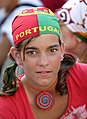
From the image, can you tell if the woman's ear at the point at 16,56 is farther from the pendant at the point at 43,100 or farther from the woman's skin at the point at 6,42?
the woman's skin at the point at 6,42

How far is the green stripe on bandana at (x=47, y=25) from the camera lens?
2023 millimetres

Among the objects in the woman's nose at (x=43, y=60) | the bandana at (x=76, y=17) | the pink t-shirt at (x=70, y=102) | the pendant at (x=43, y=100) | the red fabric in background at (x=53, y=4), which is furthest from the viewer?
the red fabric in background at (x=53, y=4)

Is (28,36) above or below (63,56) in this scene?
above

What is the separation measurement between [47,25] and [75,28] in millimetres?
820

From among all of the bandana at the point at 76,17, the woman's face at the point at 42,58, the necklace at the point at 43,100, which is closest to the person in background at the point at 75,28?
the bandana at the point at 76,17

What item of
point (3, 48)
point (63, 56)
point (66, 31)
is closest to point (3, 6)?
point (3, 48)

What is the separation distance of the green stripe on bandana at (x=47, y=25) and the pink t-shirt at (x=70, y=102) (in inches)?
12.8

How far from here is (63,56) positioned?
2260mm

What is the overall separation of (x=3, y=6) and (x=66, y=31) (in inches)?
24.3

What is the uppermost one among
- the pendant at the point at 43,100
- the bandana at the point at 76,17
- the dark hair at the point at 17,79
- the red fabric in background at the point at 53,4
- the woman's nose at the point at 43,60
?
the red fabric in background at the point at 53,4

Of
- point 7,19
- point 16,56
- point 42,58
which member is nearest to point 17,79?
point 16,56

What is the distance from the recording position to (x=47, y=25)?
2.04 meters

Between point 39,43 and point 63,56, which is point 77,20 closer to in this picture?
point 63,56

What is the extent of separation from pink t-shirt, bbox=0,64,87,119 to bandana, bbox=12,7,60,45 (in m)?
0.31
